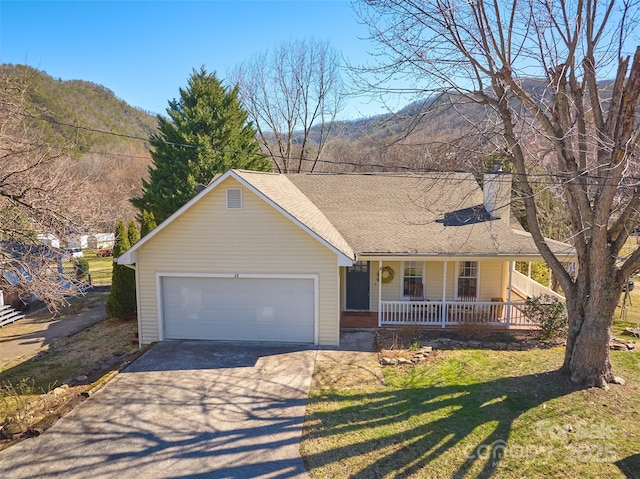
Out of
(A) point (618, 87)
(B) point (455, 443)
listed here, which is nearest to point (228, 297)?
(B) point (455, 443)

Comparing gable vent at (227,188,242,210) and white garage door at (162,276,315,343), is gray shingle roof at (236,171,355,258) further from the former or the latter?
white garage door at (162,276,315,343)

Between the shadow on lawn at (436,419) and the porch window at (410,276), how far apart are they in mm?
5467

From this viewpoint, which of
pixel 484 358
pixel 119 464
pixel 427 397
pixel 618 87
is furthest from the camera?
pixel 484 358

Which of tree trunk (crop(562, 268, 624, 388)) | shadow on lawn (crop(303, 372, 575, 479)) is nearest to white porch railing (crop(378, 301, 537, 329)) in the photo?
shadow on lawn (crop(303, 372, 575, 479))

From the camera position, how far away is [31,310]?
1862 centimetres

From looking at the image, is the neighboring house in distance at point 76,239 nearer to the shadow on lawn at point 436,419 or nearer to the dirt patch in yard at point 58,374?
the dirt patch in yard at point 58,374

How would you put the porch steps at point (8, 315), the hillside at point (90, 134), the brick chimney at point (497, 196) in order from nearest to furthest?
the hillside at point (90, 134) < the brick chimney at point (497, 196) < the porch steps at point (8, 315)

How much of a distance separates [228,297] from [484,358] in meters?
7.29

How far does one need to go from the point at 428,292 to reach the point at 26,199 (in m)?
12.1

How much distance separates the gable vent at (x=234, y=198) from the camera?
1097 centimetres

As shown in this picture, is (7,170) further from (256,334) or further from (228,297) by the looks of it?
(256,334)

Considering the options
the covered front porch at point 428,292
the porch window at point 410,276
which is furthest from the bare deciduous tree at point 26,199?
the porch window at point 410,276

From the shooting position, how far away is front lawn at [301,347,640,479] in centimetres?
594

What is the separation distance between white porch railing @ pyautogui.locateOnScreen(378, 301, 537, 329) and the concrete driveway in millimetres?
4149
